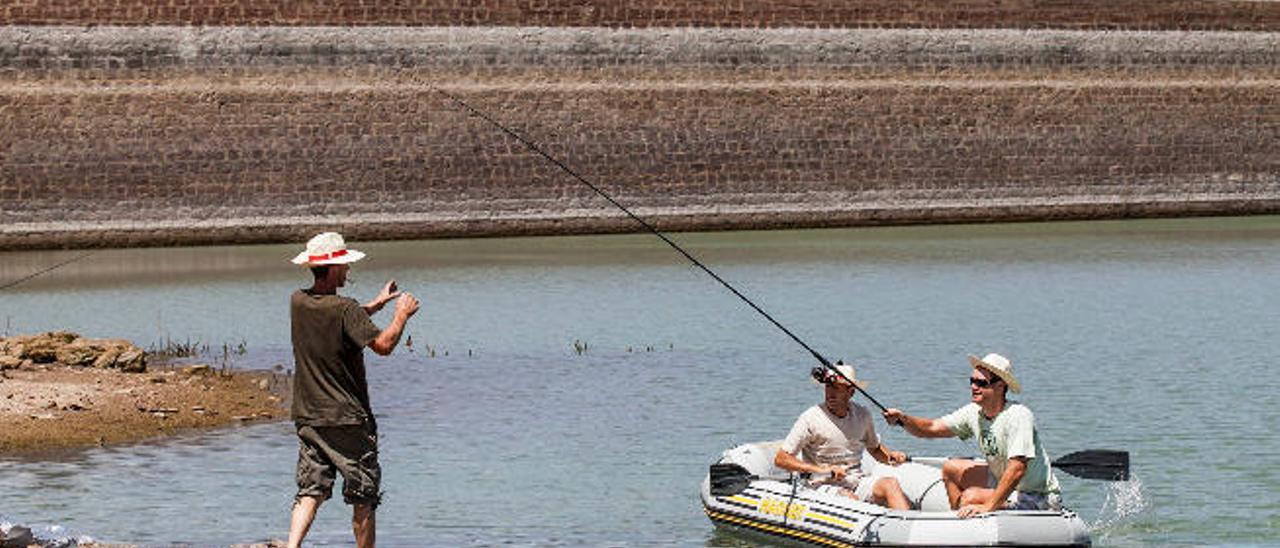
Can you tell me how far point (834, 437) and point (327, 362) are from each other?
3591mm

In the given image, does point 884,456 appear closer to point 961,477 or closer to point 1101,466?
point 961,477

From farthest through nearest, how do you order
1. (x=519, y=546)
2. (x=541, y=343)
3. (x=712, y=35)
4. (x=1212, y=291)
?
(x=712, y=35) → (x=1212, y=291) → (x=541, y=343) → (x=519, y=546)

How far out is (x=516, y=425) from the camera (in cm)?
2125

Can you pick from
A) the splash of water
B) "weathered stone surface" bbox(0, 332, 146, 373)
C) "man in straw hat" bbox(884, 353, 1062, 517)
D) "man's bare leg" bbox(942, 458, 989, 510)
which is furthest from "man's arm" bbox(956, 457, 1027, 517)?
"weathered stone surface" bbox(0, 332, 146, 373)

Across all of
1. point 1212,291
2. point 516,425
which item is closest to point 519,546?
point 516,425

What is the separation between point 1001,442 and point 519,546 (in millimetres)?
2930

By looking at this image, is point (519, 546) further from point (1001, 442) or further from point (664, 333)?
point (664, 333)

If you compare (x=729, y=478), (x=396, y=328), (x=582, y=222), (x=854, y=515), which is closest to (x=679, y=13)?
(x=582, y=222)

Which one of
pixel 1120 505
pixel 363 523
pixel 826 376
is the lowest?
pixel 1120 505

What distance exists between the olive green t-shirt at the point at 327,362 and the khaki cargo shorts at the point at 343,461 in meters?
0.07

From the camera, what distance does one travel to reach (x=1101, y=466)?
16.0 m

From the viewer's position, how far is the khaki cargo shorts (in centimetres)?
1311

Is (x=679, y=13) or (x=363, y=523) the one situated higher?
(x=363, y=523)

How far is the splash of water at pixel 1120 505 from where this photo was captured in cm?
1675
